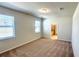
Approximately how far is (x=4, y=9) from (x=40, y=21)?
5826 mm

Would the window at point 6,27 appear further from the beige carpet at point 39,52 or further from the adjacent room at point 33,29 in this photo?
the beige carpet at point 39,52

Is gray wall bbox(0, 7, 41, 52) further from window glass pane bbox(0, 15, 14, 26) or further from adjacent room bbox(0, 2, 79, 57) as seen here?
window glass pane bbox(0, 15, 14, 26)

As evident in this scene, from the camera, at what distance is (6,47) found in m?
5.29

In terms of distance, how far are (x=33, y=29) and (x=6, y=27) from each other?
3591mm

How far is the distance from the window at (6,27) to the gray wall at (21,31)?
220mm

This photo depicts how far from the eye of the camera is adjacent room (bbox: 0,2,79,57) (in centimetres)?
446

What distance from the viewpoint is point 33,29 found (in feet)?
28.7

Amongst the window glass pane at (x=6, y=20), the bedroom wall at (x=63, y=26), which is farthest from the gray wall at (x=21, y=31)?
the bedroom wall at (x=63, y=26)

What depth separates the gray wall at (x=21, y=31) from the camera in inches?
206

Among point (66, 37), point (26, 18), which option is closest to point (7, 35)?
point (26, 18)

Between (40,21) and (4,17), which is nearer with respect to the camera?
(4,17)

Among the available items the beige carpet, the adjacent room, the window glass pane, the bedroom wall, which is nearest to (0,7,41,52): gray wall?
the adjacent room

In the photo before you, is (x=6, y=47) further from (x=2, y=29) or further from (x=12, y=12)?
(x=12, y=12)

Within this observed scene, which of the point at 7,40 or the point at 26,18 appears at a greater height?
the point at 26,18
